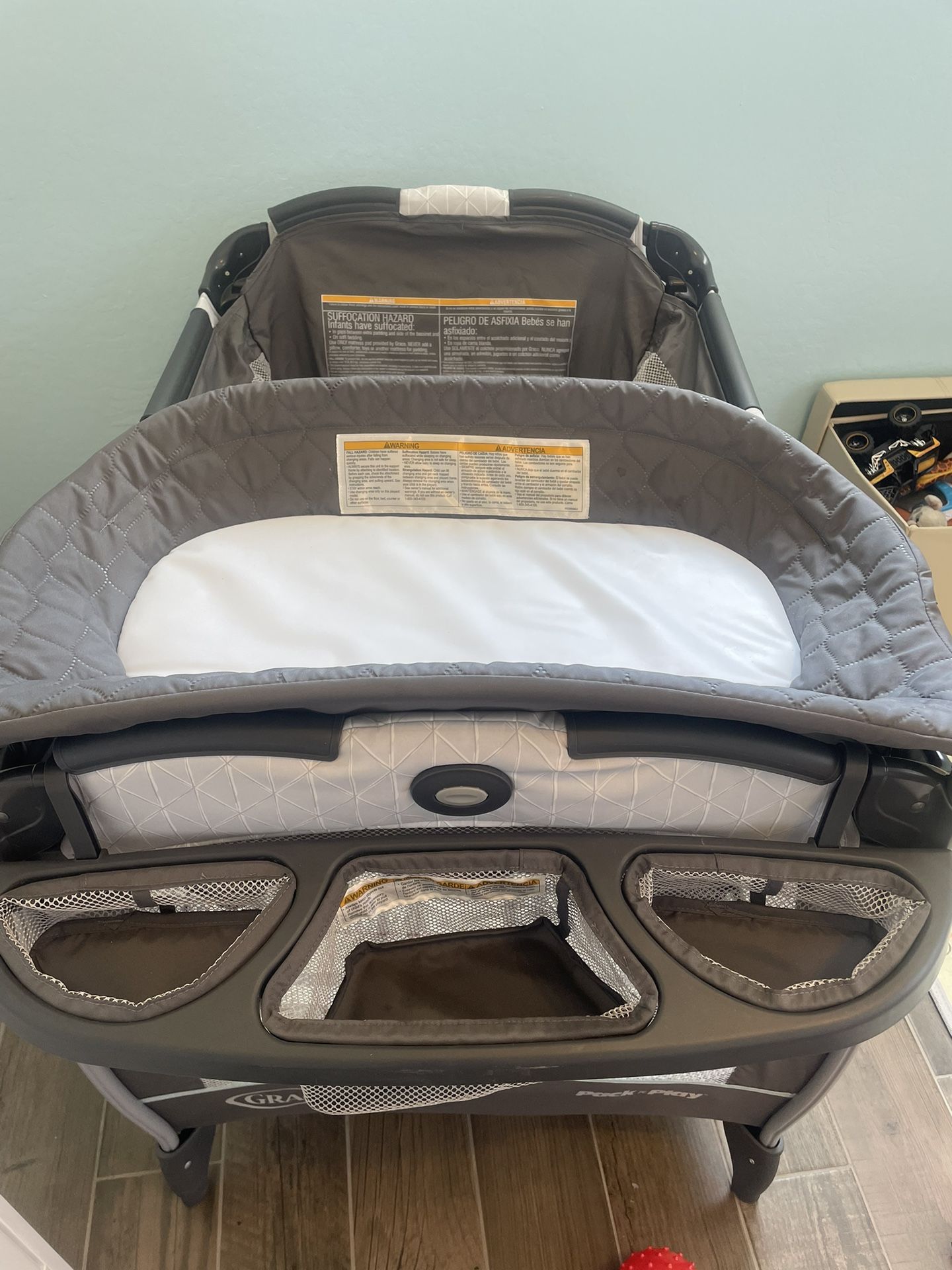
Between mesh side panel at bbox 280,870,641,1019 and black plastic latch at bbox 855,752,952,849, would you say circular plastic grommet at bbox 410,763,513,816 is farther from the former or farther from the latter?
black plastic latch at bbox 855,752,952,849

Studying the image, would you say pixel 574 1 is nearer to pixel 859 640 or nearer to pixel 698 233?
pixel 698 233

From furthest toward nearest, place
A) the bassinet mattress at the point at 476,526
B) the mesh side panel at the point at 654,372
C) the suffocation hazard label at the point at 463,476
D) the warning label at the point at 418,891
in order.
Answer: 1. the mesh side panel at the point at 654,372
2. the suffocation hazard label at the point at 463,476
3. the warning label at the point at 418,891
4. the bassinet mattress at the point at 476,526

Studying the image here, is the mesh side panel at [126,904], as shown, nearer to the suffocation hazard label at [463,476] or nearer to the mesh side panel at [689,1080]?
the mesh side panel at [689,1080]

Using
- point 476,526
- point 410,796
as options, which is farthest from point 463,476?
point 410,796

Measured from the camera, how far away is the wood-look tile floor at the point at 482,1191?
0.94m

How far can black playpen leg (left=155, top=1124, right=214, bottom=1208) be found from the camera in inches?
34.1

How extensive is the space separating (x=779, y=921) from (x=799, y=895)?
0.09 ft

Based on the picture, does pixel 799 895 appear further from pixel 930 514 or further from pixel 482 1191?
pixel 930 514

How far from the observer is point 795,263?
1.34 m

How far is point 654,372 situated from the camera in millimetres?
1178

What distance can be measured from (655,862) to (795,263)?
1044 mm

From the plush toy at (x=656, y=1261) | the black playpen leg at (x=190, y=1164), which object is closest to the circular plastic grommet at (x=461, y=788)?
the black playpen leg at (x=190, y=1164)

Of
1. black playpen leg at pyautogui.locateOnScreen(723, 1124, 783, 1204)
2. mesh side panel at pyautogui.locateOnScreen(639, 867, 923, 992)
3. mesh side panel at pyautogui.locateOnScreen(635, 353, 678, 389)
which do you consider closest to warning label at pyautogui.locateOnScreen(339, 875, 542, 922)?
mesh side panel at pyautogui.locateOnScreen(639, 867, 923, 992)

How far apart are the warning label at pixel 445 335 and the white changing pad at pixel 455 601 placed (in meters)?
0.28
